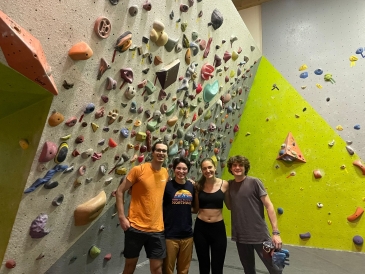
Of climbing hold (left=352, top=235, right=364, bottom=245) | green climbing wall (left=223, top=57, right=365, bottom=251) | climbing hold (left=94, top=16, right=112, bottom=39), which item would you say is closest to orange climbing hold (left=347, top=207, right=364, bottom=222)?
green climbing wall (left=223, top=57, right=365, bottom=251)

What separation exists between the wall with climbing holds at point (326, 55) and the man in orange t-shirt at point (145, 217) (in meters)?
2.55

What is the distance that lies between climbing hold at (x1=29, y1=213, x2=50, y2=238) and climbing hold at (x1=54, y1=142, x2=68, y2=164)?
0.31m

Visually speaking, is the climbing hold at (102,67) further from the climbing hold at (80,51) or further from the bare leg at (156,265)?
the bare leg at (156,265)

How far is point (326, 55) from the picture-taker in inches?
144

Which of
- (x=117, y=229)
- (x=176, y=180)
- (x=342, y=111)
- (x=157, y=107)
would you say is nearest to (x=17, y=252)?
(x=117, y=229)

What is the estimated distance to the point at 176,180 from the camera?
1976 mm

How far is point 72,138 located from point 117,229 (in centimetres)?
94

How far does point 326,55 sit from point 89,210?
329 cm

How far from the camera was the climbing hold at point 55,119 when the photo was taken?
4.59ft

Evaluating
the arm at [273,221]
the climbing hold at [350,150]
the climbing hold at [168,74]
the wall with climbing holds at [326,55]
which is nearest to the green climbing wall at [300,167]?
the climbing hold at [350,150]

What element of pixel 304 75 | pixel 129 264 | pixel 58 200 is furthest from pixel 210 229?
pixel 304 75

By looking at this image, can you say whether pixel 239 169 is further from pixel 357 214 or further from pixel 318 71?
pixel 318 71

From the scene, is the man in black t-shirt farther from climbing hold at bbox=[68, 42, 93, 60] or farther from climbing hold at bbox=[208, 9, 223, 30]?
climbing hold at bbox=[208, 9, 223, 30]

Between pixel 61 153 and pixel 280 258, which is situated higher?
pixel 61 153
